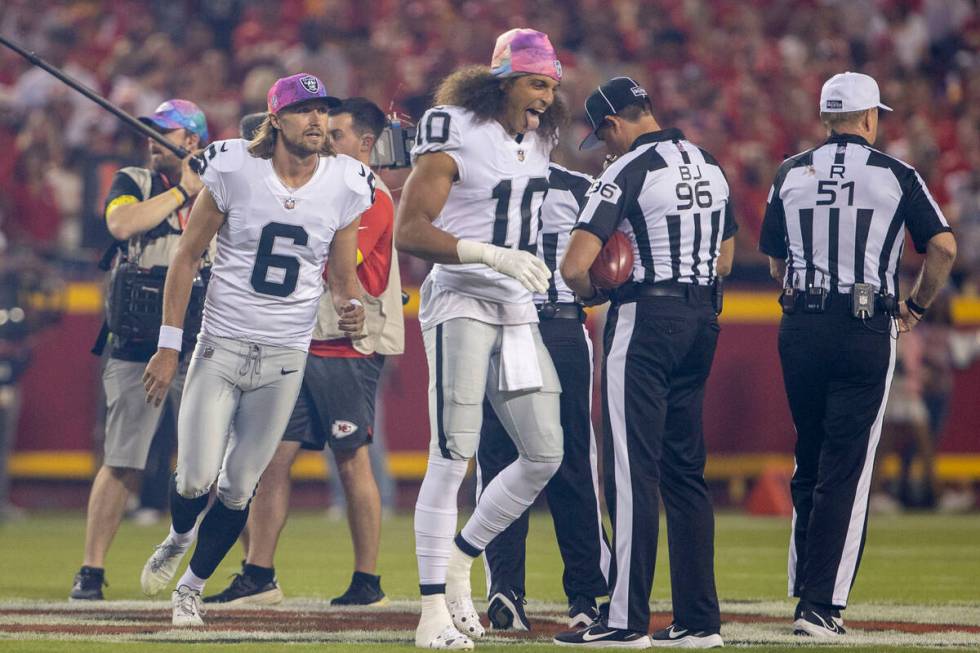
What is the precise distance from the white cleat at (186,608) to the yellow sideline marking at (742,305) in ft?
19.9

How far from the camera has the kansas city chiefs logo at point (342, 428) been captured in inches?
287

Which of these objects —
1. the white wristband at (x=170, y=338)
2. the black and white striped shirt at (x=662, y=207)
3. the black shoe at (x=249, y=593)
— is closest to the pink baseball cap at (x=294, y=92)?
the white wristband at (x=170, y=338)

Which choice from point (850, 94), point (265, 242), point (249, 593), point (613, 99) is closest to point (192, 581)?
point (249, 593)

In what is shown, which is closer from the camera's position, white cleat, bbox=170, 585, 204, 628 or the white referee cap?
white cleat, bbox=170, 585, 204, 628

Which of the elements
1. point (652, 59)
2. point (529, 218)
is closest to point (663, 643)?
point (529, 218)

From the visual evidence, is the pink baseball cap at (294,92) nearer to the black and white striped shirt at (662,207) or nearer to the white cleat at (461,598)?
the black and white striped shirt at (662,207)

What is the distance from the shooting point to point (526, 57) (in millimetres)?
5801

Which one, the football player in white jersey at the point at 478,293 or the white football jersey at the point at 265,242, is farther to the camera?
the white football jersey at the point at 265,242

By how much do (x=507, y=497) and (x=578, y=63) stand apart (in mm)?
9853

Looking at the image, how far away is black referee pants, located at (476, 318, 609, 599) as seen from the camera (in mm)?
6504

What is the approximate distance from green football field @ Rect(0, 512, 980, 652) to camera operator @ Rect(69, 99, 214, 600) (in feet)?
1.29

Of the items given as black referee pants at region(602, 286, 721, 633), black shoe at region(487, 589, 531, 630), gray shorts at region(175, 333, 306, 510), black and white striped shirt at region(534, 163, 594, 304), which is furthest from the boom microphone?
black referee pants at region(602, 286, 721, 633)

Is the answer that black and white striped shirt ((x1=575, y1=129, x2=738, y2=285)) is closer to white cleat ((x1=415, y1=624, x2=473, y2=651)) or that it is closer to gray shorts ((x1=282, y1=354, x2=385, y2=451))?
white cleat ((x1=415, y1=624, x2=473, y2=651))

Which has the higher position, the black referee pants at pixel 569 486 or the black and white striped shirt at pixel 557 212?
the black and white striped shirt at pixel 557 212
